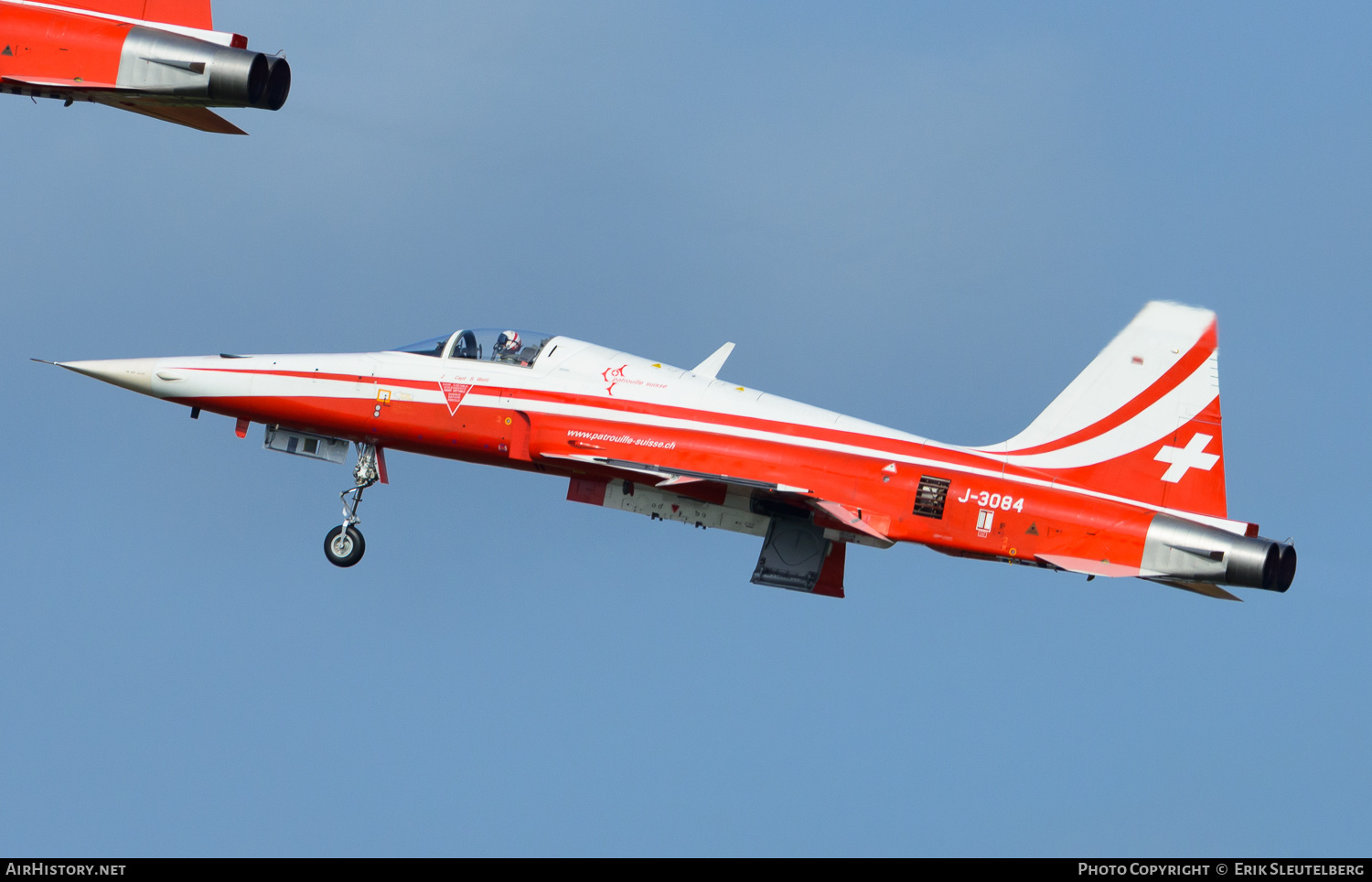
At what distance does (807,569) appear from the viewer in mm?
30797

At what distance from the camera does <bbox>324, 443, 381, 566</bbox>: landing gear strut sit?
3158 centimetres

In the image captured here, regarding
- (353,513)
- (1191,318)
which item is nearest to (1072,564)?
(1191,318)

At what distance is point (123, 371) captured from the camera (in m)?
31.5

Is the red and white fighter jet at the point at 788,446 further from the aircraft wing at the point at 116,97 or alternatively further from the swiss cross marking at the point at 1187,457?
the aircraft wing at the point at 116,97

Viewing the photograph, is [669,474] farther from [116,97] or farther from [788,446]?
[116,97]

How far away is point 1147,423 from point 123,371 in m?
14.6

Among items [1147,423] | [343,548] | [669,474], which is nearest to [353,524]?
[343,548]

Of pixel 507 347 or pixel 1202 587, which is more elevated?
pixel 507 347

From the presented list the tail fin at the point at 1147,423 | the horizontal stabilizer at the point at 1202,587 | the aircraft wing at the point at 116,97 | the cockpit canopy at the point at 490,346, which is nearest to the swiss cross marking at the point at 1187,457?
the tail fin at the point at 1147,423

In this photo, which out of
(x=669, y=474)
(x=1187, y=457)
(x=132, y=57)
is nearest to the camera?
(x=1187, y=457)

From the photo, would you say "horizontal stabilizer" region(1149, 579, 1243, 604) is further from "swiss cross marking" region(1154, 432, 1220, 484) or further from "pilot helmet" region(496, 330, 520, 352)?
"pilot helmet" region(496, 330, 520, 352)

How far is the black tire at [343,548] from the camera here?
31562 mm

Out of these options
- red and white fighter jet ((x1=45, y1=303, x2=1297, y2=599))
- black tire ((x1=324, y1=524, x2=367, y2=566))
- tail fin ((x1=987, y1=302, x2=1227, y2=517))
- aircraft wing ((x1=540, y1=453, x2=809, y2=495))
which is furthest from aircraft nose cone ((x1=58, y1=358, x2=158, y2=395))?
tail fin ((x1=987, y1=302, x2=1227, y2=517))

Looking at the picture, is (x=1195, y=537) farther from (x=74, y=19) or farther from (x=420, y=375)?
(x=74, y=19)
